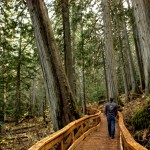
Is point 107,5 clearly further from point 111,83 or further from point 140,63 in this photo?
point 140,63

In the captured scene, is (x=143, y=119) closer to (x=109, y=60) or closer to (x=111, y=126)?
(x=111, y=126)

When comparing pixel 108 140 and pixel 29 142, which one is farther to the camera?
pixel 29 142

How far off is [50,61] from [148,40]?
441 centimetres

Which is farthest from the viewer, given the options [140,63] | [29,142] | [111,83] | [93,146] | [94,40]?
[140,63]

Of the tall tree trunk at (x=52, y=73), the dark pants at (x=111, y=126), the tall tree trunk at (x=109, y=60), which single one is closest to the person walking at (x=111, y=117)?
the dark pants at (x=111, y=126)

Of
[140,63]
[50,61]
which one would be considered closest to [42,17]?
[50,61]

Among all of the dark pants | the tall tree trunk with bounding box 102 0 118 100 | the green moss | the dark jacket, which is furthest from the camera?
the tall tree trunk with bounding box 102 0 118 100

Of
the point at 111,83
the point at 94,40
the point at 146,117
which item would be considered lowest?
the point at 146,117

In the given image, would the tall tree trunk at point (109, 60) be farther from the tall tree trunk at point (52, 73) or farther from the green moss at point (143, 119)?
the tall tree trunk at point (52, 73)

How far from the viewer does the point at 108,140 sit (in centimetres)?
1070

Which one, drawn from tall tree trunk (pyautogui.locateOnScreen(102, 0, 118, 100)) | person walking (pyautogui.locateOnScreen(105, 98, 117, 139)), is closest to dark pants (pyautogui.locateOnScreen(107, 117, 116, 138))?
person walking (pyautogui.locateOnScreen(105, 98, 117, 139))

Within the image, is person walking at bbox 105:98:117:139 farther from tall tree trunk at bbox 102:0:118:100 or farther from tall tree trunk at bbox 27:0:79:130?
tall tree trunk at bbox 102:0:118:100

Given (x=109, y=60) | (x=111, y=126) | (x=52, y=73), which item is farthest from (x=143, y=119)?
(x=109, y=60)

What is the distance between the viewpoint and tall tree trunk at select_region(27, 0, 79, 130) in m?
10.0
